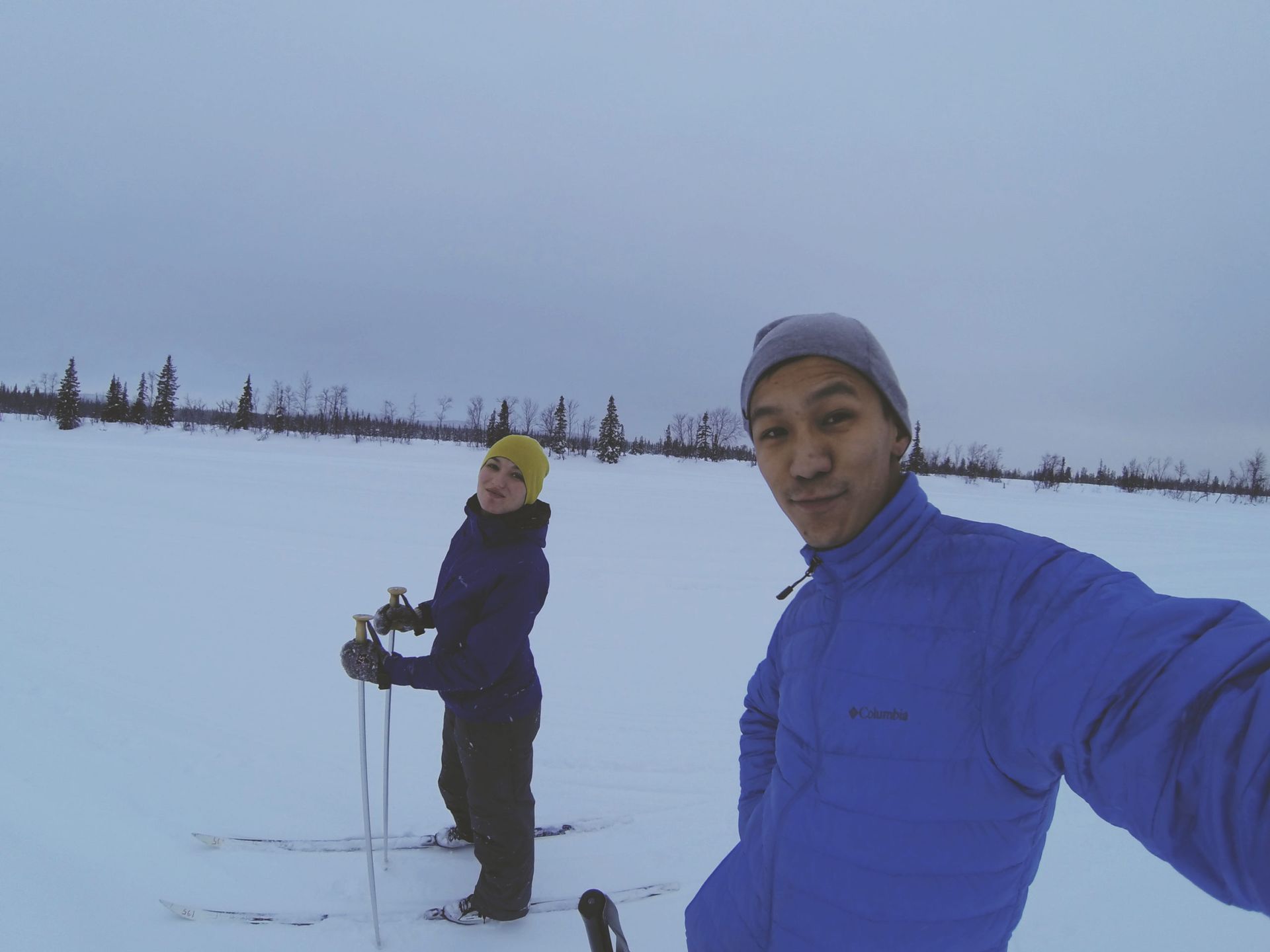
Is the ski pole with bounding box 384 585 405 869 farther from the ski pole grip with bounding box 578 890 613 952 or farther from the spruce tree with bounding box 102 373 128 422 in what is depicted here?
the spruce tree with bounding box 102 373 128 422

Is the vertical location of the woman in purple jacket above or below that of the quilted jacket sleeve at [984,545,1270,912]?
below

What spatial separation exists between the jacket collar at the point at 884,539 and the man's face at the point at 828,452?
31 millimetres

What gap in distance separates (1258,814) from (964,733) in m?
0.32

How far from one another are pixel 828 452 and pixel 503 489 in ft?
5.61

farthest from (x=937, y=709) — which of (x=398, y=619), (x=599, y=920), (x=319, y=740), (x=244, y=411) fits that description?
(x=244, y=411)

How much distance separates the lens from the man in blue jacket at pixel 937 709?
2.29 feet

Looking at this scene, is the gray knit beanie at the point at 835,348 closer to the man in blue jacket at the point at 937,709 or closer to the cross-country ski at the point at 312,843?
the man in blue jacket at the point at 937,709

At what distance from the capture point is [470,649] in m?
2.31

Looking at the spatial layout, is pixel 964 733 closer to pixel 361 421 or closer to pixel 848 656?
pixel 848 656

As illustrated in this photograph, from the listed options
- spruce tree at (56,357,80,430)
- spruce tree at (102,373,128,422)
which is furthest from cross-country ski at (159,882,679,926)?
spruce tree at (102,373,128,422)

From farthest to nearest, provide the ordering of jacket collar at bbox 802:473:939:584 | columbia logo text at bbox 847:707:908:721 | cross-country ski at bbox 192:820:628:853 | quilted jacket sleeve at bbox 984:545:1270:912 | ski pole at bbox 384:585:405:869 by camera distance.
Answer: cross-country ski at bbox 192:820:628:853 → ski pole at bbox 384:585:405:869 → jacket collar at bbox 802:473:939:584 → columbia logo text at bbox 847:707:908:721 → quilted jacket sleeve at bbox 984:545:1270:912

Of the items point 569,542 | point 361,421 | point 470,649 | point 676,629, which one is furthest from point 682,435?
point 470,649

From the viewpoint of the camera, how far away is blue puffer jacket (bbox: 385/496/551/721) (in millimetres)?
2316

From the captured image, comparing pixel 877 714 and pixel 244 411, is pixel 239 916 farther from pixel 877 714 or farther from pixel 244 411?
pixel 244 411
